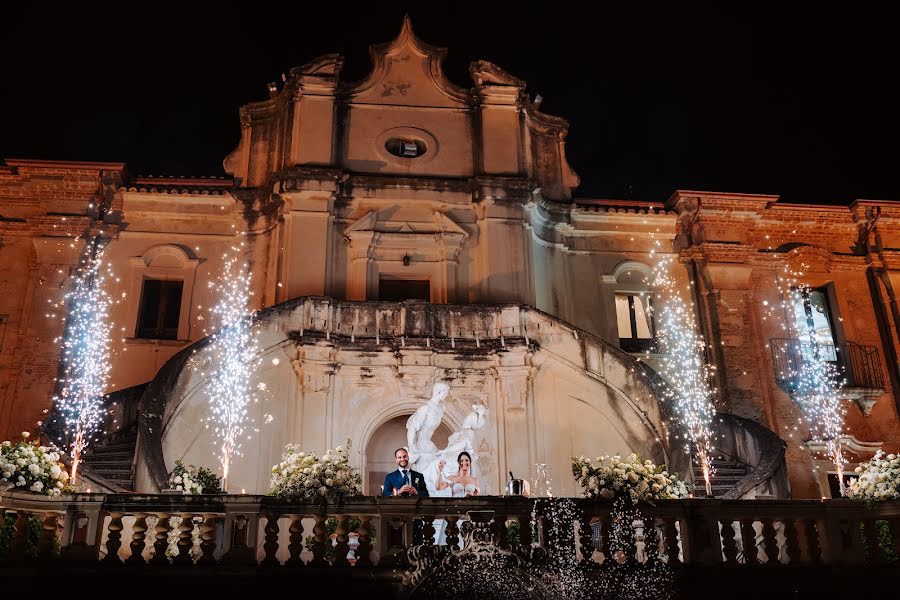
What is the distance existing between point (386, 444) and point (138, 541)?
1250 cm

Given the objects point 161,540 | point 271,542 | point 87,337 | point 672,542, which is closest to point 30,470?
point 161,540

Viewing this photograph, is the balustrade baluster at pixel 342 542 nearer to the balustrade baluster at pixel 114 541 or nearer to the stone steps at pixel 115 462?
→ the balustrade baluster at pixel 114 541

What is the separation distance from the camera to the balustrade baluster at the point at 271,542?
11273mm

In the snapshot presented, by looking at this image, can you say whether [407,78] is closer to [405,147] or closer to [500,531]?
[405,147]

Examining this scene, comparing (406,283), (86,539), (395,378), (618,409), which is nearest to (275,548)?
(86,539)

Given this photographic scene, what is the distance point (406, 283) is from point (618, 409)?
23.6ft

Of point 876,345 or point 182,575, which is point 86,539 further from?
point 876,345

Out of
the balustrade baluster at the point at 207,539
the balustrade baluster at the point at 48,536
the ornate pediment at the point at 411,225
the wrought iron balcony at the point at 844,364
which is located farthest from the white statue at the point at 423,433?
the wrought iron balcony at the point at 844,364

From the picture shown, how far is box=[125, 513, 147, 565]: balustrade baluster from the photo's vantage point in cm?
1112

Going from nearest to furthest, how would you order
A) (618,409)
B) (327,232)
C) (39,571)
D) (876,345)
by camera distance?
1. (39,571)
2. (618,409)
3. (327,232)
4. (876,345)

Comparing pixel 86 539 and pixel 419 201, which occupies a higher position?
pixel 419 201

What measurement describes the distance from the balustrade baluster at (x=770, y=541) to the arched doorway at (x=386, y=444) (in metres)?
11.6

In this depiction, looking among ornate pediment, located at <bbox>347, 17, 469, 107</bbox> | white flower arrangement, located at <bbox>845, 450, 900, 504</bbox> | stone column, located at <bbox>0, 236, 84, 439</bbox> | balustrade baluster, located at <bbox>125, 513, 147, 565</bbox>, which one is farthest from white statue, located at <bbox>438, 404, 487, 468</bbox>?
stone column, located at <bbox>0, 236, 84, 439</bbox>

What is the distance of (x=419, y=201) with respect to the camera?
25.6m
